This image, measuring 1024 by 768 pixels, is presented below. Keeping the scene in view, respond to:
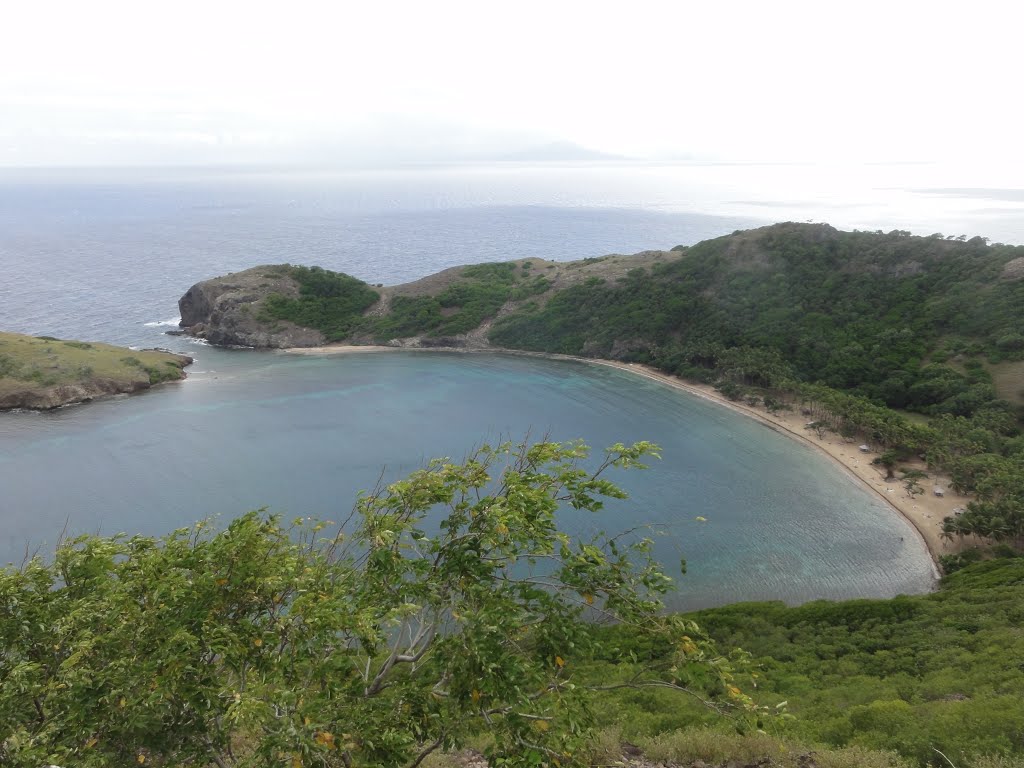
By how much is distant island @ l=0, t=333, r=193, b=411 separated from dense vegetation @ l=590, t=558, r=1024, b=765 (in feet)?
195

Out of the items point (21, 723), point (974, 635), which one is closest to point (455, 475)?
point (21, 723)

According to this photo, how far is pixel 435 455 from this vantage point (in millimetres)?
42750

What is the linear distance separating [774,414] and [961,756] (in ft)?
151

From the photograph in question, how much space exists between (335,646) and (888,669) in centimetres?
2137

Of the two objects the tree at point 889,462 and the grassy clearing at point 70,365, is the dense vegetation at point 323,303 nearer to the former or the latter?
the grassy clearing at point 70,365

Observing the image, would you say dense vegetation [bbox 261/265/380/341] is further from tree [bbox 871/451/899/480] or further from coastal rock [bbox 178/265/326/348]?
tree [bbox 871/451/899/480]

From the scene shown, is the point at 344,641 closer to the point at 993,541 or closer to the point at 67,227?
the point at 993,541

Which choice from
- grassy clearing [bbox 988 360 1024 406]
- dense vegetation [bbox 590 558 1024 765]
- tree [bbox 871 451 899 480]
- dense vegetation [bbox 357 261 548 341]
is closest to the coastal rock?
dense vegetation [bbox 357 261 548 341]

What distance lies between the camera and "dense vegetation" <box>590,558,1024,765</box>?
1177 centimetres

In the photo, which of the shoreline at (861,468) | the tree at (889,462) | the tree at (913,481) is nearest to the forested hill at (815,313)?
the shoreline at (861,468)

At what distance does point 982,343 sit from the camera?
50.8 meters

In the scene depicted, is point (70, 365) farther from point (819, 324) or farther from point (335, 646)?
point (819, 324)

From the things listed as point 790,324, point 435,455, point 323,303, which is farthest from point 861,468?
point 323,303

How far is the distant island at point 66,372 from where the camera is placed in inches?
2115
